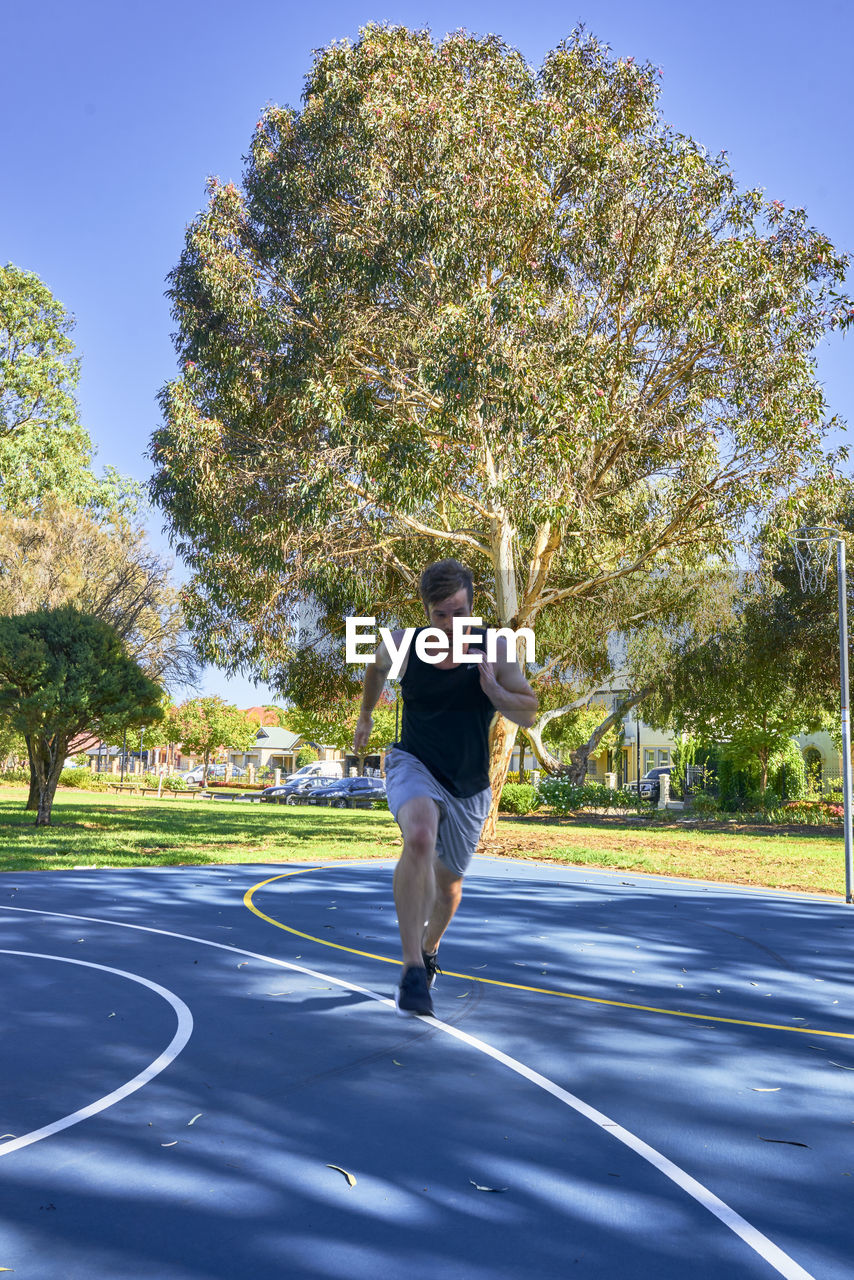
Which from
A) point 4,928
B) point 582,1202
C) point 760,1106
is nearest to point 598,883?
point 4,928

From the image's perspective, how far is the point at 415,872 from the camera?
15.5 ft

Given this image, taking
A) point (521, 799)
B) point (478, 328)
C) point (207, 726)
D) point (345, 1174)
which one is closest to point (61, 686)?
point (478, 328)

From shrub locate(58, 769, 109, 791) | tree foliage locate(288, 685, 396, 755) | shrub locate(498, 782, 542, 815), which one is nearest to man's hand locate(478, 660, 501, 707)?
shrub locate(498, 782, 542, 815)

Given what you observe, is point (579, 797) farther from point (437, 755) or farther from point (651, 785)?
point (437, 755)

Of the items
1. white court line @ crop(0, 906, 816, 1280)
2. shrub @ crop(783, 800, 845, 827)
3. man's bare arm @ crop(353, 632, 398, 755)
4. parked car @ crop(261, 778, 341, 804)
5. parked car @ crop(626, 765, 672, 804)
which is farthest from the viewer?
parked car @ crop(261, 778, 341, 804)

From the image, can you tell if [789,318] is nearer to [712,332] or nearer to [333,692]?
[712,332]

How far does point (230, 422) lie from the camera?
19078 millimetres

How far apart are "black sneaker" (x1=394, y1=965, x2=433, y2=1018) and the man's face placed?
1550mm

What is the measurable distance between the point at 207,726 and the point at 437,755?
58.0 metres

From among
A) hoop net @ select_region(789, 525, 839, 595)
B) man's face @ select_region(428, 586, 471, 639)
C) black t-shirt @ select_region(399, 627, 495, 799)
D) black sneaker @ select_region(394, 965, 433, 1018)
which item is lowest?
black sneaker @ select_region(394, 965, 433, 1018)

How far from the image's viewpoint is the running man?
4676mm

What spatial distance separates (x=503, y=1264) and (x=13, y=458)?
122 feet

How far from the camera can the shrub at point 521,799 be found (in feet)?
113

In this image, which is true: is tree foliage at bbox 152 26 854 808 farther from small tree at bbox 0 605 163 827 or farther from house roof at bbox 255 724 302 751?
house roof at bbox 255 724 302 751
